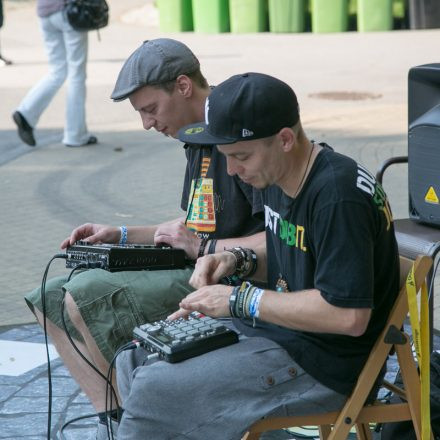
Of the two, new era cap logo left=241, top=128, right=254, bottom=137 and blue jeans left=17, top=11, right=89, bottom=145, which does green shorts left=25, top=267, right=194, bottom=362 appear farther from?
blue jeans left=17, top=11, right=89, bottom=145

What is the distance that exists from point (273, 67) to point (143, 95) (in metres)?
Answer: 11.1

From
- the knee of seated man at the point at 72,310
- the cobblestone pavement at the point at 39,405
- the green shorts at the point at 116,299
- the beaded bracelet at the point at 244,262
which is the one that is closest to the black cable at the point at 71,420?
the cobblestone pavement at the point at 39,405

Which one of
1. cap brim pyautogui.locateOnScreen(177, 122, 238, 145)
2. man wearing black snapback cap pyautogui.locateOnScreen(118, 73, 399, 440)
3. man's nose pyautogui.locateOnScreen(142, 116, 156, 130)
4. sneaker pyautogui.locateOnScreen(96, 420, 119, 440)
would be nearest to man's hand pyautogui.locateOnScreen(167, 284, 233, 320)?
man wearing black snapback cap pyautogui.locateOnScreen(118, 73, 399, 440)

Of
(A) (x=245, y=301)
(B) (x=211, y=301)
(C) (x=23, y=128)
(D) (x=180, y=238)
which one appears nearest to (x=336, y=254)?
(A) (x=245, y=301)

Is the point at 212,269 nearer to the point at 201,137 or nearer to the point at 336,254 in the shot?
the point at 201,137

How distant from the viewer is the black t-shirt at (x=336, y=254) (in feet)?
8.87

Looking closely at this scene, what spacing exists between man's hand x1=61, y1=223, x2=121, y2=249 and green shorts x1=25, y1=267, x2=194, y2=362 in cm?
20

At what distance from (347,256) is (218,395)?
0.55m

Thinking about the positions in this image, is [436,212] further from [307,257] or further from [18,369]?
[18,369]

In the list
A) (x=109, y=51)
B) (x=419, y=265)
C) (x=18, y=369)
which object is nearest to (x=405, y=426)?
(x=419, y=265)

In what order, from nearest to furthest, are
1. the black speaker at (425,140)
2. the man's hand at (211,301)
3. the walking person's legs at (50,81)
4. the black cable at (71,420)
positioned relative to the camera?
the man's hand at (211,301), the black cable at (71,420), the black speaker at (425,140), the walking person's legs at (50,81)

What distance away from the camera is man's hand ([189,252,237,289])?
3.15m

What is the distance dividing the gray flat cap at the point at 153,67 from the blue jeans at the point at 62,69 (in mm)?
5847

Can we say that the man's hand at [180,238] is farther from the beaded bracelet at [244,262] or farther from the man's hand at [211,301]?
the man's hand at [211,301]
